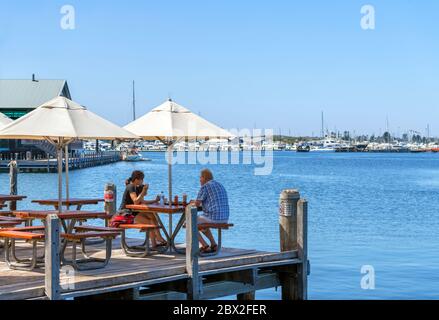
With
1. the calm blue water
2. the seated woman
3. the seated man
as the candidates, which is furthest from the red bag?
the calm blue water

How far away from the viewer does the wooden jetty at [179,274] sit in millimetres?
11281

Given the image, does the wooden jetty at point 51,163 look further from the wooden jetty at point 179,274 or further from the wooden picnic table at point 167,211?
the wooden jetty at point 179,274

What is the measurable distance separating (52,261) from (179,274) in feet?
8.16

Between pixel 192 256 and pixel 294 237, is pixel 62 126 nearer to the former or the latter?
pixel 192 256

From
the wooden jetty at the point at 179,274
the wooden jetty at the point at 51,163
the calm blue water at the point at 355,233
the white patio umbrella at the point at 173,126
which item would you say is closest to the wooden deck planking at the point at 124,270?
the wooden jetty at the point at 179,274

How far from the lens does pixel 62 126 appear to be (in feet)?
47.5

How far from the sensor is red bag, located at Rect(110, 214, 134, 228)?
1504 cm

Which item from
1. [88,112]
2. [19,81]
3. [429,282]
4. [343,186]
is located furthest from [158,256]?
[19,81]

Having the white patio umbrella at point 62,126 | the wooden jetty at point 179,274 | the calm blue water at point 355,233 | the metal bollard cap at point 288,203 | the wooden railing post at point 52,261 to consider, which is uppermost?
the white patio umbrella at point 62,126

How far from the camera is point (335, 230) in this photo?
38.1 meters

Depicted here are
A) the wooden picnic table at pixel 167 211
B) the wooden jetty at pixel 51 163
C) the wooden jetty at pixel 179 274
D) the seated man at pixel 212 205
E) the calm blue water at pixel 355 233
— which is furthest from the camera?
the wooden jetty at pixel 51 163

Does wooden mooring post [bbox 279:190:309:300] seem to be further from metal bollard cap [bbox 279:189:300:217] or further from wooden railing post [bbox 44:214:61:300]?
wooden railing post [bbox 44:214:61:300]
